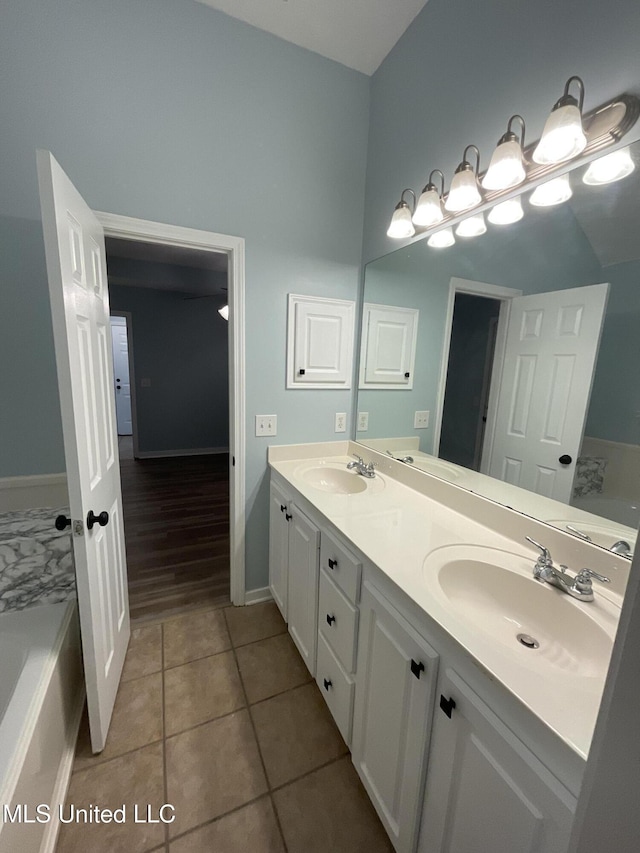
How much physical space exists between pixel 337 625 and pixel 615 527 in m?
0.93

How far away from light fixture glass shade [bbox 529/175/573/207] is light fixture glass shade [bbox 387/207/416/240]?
523 millimetres

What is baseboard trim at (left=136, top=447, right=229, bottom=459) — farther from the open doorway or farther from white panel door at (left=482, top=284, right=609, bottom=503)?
white panel door at (left=482, top=284, right=609, bottom=503)

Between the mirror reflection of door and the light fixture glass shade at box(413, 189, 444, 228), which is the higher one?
the light fixture glass shade at box(413, 189, 444, 228)

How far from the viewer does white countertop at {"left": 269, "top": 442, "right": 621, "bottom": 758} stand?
0.60 meters

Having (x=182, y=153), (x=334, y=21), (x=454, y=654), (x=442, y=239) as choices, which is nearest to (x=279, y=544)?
(x=454, y=654)

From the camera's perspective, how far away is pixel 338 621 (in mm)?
1245

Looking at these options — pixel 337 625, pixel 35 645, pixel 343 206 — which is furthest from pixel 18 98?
pixel 337 625

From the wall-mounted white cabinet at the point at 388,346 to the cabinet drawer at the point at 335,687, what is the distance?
1.29 m

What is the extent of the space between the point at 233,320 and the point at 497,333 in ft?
4.00

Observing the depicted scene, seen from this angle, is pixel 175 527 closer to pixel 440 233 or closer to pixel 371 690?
pixel 371 690

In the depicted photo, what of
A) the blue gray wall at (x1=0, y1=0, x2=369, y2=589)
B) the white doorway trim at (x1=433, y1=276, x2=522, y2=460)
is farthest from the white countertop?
the blue gray wall at (x1=0, y1=0, x2=369, y2=589)

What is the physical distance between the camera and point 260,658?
1.67 metres

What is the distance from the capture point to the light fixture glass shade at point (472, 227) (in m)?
1.30

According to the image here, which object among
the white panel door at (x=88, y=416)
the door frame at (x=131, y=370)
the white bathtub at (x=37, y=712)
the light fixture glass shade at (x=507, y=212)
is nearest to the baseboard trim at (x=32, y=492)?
the white panel door at (x=88, y=416)
